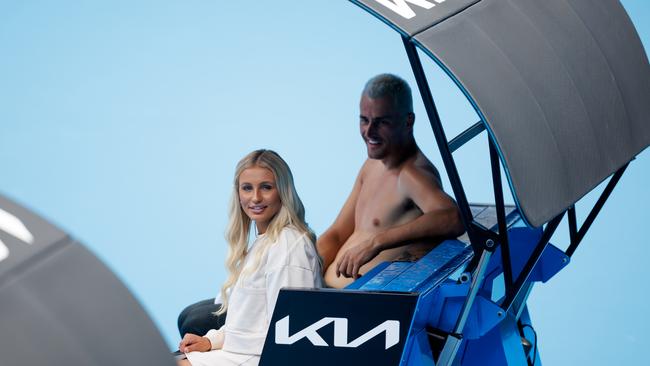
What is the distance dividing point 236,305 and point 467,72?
1346 mm

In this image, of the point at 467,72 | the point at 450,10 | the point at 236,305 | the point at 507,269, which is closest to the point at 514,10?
the point at 450,10

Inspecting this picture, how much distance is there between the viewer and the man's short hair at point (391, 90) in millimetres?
4566

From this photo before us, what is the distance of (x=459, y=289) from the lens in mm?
3926

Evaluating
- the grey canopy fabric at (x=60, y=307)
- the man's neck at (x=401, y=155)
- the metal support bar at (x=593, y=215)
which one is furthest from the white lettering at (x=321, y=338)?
the grey canopy fabric at (x=60, y=307)

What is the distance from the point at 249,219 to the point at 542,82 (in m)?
1.35

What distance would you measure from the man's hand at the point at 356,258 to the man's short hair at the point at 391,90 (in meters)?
0.65

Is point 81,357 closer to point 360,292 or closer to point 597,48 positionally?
point 360,292

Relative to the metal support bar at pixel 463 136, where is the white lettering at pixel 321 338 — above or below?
below

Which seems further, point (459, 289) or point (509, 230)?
point (509, 230)

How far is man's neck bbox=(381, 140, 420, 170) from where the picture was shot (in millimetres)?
4629

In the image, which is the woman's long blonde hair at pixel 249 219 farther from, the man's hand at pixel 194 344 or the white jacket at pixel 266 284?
the man's hand at pixel 194 344

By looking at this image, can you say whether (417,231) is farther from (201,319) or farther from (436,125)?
(201,319)

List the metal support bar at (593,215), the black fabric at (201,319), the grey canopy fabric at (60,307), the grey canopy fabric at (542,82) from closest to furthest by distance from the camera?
the grey canopy fabric at (60,307), the grey canopy fabric at (542,82), the metal support bar at (593,215), the black fabric at (201,319)

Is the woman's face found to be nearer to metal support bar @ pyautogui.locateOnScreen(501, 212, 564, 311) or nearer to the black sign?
the black sign
